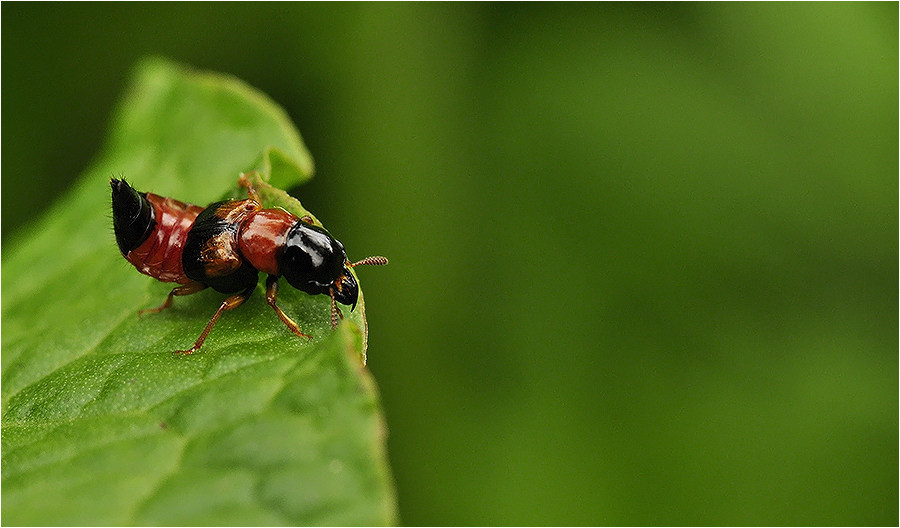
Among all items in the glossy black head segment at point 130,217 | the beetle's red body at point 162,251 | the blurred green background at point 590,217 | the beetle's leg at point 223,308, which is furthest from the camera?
the blurred green background at point 590,217

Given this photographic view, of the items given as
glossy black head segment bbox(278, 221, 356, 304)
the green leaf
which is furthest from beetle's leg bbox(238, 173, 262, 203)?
glossy black head segment bbox(278, 221, 356, 304)

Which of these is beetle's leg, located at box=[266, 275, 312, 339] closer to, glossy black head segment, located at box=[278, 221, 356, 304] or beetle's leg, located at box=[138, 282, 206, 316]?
glossy black head segment, located at box=[278, 221, 356, 304]

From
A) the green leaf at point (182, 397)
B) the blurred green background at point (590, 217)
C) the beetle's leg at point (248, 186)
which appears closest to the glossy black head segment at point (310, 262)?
the green leaf at point (182, 397)

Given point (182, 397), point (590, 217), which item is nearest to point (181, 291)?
point (182, 397)

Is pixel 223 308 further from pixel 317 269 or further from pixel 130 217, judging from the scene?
pixel 130 217

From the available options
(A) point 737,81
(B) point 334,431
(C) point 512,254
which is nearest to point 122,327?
(B) point 334,431

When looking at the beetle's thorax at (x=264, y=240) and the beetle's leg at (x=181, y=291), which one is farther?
the beetle's leg at (x=181, y=291)

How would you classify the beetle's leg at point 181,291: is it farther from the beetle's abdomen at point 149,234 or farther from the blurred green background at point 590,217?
the blurred green background at point 590,217
